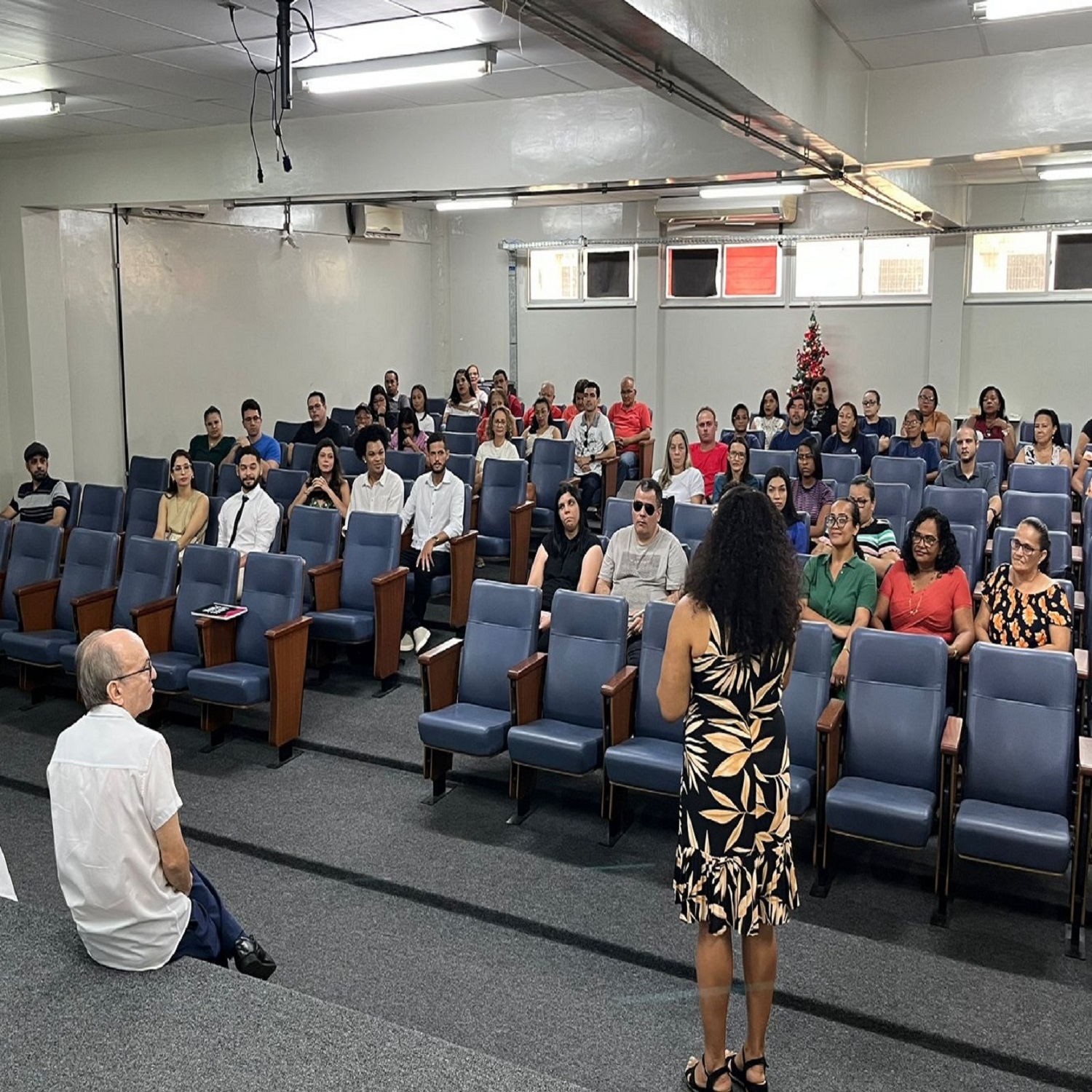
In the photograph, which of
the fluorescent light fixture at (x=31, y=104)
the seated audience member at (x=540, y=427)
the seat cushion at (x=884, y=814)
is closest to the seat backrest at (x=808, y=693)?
the seat cushion at (x=884, y=814)

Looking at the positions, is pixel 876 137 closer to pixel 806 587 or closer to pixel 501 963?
pixel 806 587

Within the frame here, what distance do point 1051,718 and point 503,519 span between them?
14.3 feet

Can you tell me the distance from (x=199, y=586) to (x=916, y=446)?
5.39m

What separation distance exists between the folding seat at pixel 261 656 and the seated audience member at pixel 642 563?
4.89 feet

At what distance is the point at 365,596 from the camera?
20.6ft

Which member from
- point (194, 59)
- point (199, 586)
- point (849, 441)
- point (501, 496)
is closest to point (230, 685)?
point (199, 586)

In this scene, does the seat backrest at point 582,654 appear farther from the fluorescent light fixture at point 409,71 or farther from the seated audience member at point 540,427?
the seated audience member at point 540,427

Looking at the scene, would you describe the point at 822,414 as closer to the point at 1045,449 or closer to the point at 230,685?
the point at 1045,449

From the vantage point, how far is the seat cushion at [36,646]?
601 centimetres

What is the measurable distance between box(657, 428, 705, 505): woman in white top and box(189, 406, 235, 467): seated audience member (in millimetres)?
3951

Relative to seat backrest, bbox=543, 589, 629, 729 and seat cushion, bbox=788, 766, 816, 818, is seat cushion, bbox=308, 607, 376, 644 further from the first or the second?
seat cushion, bbox=788, 766, 816, 818

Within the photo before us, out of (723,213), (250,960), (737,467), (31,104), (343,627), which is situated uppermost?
(723,213)

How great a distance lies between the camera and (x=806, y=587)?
509 cm

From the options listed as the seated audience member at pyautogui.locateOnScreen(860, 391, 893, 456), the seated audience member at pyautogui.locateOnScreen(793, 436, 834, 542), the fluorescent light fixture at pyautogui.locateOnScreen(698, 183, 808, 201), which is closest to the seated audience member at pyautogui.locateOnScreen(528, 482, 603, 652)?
the seated audience member at pyautogui.locateOnScreen(793, 436, 834, 542)
